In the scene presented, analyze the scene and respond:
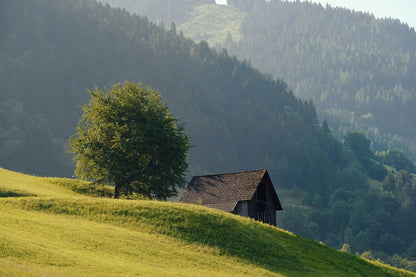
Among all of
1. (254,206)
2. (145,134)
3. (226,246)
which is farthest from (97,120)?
(226,246)

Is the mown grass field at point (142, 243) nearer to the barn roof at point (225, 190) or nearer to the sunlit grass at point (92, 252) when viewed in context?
the sunlit grass at point (92, 252)

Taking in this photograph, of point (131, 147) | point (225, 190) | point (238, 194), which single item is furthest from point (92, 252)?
point (225, 190)

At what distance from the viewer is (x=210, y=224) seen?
6675 centimetres

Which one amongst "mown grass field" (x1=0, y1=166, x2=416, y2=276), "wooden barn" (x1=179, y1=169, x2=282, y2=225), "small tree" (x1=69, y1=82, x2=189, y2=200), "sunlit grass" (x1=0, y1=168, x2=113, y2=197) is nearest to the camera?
"mown grass field" (x1=0, y1=166, x2=416, y2=276)

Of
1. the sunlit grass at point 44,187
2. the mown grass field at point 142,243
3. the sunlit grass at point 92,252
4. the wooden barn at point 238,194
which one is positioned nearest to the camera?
the sunlit grass at point 92,252

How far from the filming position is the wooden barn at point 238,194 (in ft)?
266

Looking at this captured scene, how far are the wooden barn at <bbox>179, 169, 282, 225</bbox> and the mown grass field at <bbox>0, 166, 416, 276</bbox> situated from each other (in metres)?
8.61

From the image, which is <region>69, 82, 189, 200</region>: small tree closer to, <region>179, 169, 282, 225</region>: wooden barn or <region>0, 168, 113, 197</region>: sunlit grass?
<region>179, 169, 282, 225</region>: wooden barn

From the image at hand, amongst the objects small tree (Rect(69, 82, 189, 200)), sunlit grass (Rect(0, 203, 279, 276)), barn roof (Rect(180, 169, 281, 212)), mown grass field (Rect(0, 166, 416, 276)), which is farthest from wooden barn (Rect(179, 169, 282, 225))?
sunlit grass (Rect(0, 203, 279, 276))

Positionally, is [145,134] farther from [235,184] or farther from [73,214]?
[73,214]

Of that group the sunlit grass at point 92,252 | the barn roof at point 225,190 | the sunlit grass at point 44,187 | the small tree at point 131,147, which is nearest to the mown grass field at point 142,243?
the sunlit grass at point 92,252

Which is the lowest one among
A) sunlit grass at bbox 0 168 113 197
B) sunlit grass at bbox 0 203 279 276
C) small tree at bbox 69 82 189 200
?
sunlit grass at bbox 0 203 279 276

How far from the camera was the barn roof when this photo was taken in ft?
266

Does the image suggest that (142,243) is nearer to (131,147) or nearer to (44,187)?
(131,147)
